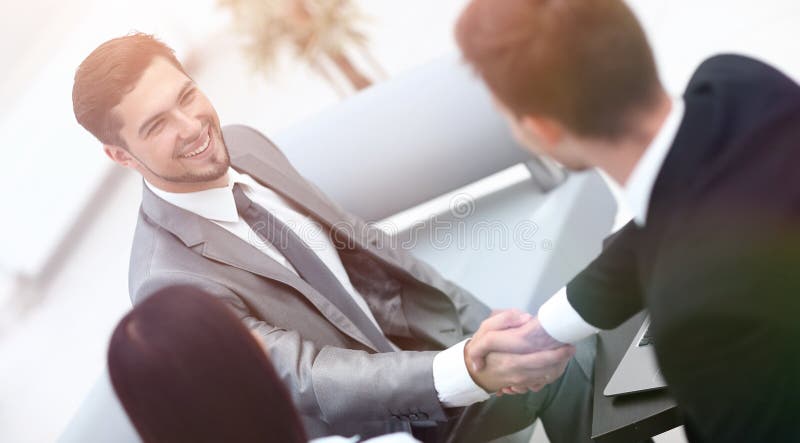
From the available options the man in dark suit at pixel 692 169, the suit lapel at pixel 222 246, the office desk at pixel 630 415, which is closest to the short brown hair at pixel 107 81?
the suit lapel at pixel 222 246

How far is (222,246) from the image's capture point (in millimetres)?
952

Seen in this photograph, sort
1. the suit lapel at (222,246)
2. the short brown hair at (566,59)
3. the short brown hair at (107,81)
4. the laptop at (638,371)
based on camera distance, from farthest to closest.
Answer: the laptop at (638,371) < the suit lapel at (222,246) < the short brown hair at (107,81) < the short brown hair at (566,59)

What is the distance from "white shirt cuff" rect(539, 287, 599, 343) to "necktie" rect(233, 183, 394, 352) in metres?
0.27

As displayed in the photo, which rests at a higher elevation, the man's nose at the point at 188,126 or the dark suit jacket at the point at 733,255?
the man's nose at the point at 188,126

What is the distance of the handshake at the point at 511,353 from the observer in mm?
996

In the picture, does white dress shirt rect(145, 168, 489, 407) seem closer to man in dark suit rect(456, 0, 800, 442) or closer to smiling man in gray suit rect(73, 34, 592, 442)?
smiling man in gray suit rect(73, 34, 592, 442)

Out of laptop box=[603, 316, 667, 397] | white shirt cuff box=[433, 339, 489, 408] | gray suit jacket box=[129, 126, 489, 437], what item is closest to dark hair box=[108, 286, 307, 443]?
gray suit jacket box=[129, 126, 489, 437]

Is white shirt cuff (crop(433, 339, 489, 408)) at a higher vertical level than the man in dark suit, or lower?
lower

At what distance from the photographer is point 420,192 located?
1321 mm

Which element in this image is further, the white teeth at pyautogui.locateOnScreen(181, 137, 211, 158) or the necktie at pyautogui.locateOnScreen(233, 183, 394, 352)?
the necktie at pyautogui.locateOnScreen(233, 183, 394, 352)

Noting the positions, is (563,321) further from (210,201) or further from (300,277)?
(210,201)

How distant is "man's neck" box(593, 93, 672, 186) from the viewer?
2.33 ft

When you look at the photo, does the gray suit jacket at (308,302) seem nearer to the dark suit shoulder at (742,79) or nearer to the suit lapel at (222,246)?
the suit lapel at (222,246)

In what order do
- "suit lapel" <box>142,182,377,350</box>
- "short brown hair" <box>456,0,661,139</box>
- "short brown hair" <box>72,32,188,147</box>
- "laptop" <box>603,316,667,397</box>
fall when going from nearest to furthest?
"short brown hair" <box>456,0,661,139</box> → "short brown hair" <box>72,32,188,147</box> → "suit lapel" <box>142,182,377,350</box> → "laptop" <box>603,316,667,397</box>
